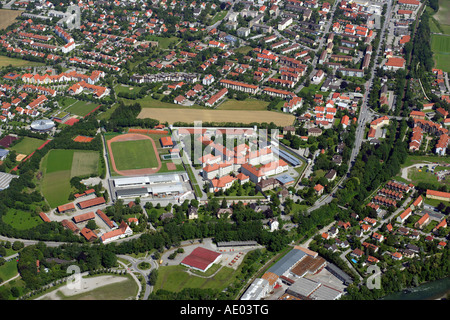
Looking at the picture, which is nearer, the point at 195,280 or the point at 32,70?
the point at 195,280

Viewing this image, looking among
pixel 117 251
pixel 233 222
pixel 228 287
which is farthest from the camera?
pixel 233 222

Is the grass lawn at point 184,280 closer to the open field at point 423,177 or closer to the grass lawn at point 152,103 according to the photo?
the open field at point 423,177

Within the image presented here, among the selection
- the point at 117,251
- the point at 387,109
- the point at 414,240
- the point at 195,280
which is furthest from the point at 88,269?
the point at 387,109

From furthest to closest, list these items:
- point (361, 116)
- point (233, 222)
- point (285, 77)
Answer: point (285, 77), point (361, 116), point (233, 222)

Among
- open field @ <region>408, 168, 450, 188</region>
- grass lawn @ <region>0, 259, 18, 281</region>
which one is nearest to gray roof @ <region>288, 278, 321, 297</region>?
open field @ <region>408, 168, 450, 188</region>

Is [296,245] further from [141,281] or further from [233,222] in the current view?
[141,281]

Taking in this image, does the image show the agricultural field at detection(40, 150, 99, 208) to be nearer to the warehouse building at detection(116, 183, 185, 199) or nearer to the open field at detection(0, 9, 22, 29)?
the warehouse building at detection(116, 183, 185, 199)
